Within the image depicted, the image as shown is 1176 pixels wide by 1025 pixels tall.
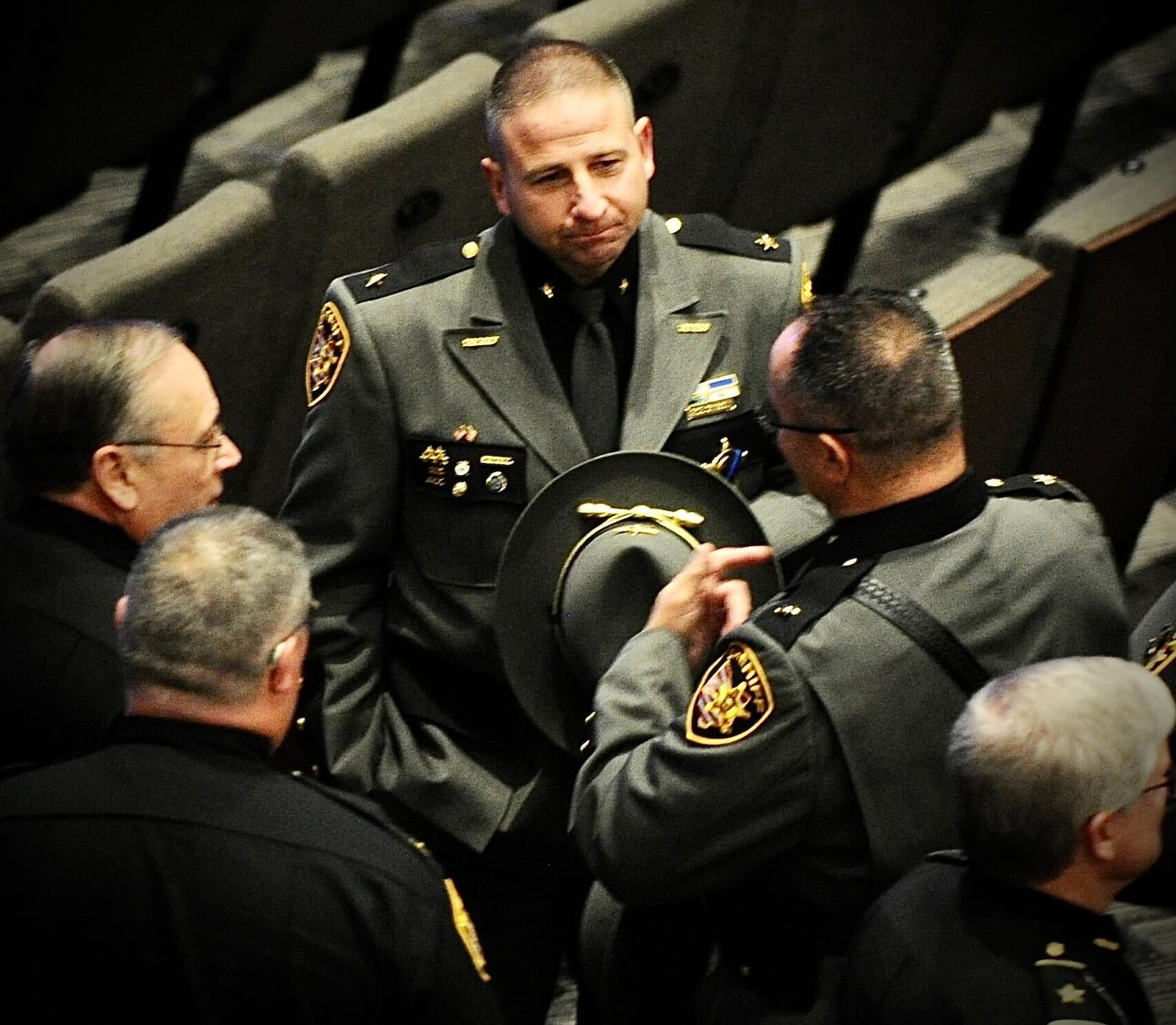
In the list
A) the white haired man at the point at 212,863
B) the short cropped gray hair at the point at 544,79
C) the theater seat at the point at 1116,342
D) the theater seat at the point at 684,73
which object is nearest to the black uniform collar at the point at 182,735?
the white haired man at the point at 212,863

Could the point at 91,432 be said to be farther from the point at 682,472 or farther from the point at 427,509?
the point at 682,472

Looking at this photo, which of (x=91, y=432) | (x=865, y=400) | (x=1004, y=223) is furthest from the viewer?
(x=1004, y=223)

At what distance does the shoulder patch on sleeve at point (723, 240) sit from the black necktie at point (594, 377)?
14 centimetres

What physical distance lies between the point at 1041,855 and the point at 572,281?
0.85 metres

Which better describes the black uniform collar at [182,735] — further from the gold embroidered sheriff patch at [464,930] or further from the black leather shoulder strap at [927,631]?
the black leather shoulder strap at [927,631]

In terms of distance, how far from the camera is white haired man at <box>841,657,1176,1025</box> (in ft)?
4.66

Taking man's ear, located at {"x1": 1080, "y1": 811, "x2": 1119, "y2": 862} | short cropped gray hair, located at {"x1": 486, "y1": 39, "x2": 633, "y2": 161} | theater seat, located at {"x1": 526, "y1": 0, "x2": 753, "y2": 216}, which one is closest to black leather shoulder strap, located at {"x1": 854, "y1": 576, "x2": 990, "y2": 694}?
man's ear, located at {"x1": 1080, "y1": 811, "x2": 1119, "y2": 862}

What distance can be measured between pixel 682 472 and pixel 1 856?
80 centimetres

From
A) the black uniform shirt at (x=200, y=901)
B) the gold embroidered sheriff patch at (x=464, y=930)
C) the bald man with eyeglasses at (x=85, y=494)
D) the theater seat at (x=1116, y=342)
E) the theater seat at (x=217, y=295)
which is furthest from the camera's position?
the theater seat at (x=1116, y=342)

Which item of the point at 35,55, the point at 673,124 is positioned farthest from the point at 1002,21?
the point at 35,55

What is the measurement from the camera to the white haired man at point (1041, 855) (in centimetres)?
142

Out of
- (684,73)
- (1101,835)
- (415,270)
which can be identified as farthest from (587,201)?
(684,73)

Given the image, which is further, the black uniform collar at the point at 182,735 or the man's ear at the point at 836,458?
the man's ear at the point at 836,458

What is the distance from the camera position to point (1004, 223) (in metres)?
3.79
